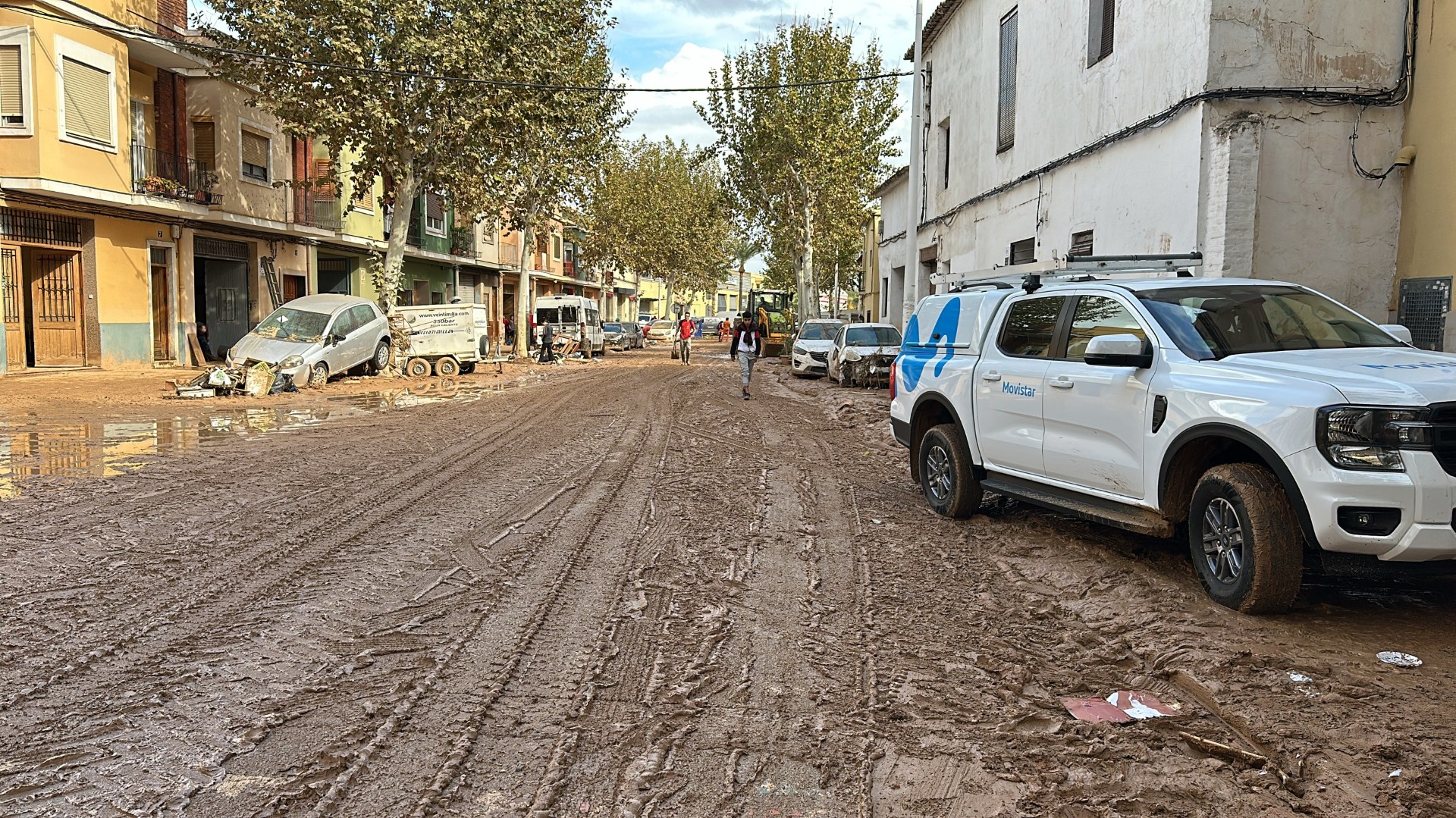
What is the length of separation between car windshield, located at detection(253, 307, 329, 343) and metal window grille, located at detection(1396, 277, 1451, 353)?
1912cm

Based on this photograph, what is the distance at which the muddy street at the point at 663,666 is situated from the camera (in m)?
3.38

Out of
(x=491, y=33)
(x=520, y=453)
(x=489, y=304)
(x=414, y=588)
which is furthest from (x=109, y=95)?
(x=489, y=304)

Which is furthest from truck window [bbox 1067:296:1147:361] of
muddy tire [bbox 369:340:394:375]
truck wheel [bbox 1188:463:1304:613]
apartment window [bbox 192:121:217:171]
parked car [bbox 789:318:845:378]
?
apartment window [bbox 192:121:217:171]

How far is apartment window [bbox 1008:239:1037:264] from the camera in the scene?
1783cm

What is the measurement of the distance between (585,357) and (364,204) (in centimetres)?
1004

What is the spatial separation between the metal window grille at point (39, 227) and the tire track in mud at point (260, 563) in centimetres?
1583

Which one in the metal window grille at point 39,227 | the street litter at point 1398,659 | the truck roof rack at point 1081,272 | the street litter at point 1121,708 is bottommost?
the street litter at point 1121,708

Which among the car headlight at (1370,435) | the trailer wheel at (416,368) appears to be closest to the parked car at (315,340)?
the trailer wheel at (416,368)

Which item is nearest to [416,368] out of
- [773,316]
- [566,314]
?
[566,314]

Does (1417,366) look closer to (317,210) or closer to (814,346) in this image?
(814,346)

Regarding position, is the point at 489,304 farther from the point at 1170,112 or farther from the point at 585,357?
the point at 1170,112

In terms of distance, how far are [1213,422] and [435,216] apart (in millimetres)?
39833

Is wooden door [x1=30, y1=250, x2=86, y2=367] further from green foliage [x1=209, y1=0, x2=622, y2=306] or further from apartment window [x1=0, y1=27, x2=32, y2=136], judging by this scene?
green foliage [x1=209, y1=0, x2=622, y2=306]

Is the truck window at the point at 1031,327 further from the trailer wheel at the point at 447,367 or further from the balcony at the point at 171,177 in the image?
the balcony at the point at 171,177
